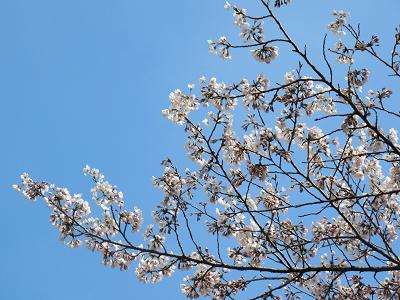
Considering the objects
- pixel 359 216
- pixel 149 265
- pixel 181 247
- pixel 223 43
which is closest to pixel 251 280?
pixel 181 247

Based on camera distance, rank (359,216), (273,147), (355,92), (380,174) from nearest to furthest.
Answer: (355,92), (273,147), (380,174), (359,216)

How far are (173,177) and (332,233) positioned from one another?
3193 millimetres

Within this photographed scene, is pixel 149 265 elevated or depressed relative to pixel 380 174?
depressed

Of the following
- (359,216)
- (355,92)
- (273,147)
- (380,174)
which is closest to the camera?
(355,92)

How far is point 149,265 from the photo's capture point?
743 centimetres

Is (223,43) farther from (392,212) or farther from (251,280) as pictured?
(392,212)

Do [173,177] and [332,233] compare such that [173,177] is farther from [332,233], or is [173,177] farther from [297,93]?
[332,233]

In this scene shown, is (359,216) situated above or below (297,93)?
below

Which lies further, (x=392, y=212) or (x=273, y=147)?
(x=392, y=212)

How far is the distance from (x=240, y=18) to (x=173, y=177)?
2.89m

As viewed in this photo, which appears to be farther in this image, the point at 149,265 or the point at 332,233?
the point at 332,233

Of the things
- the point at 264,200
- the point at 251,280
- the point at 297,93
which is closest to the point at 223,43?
the point at 297,93

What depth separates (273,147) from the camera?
725 centimetres

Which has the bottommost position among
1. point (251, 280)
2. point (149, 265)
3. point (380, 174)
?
point (251, 280)
